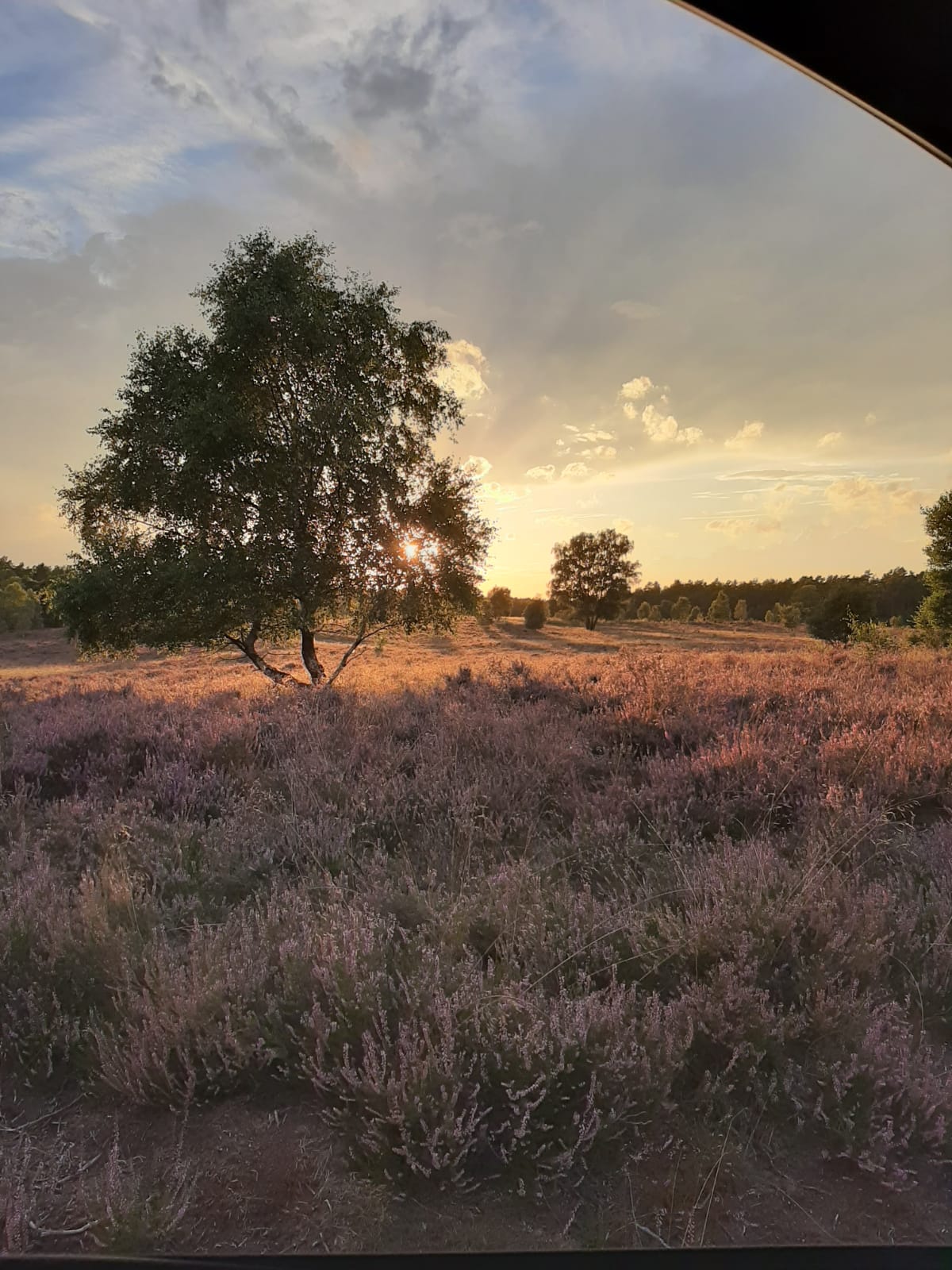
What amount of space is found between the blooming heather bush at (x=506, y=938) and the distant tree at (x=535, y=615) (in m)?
42.6

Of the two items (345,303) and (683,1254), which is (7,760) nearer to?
(683,1254)

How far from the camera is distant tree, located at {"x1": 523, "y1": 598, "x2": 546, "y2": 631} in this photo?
49.8 m

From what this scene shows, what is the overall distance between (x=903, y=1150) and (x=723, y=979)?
26.4 inches

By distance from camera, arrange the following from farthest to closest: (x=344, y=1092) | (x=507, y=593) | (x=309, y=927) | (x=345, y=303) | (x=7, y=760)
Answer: (x=507, y=593) < (x=345, y=303) < (x=7, y=760) < (x=309, y=927) < (x=344, y=1092)

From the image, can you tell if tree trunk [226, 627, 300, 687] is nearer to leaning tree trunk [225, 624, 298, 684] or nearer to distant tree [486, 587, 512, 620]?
leaning tree trunk [225, 624, 298, 684]

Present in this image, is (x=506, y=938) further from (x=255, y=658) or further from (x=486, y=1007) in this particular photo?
(x=255, y=658)

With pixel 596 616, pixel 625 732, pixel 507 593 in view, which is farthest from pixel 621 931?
pixel 596 616

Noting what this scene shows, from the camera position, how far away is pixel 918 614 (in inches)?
1151

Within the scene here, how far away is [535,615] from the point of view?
50.5 metres

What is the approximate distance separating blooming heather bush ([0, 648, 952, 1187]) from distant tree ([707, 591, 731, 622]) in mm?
58877

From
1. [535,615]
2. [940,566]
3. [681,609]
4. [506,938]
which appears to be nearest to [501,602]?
[535,615]

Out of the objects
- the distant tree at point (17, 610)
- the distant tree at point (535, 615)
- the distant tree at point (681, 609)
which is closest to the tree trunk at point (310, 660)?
the distant tree at point (535, 615)

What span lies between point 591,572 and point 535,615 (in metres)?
8.36

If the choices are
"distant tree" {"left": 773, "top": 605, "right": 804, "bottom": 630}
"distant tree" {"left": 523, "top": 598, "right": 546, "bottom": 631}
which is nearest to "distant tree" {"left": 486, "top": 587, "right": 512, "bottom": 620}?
"distant tree" {"left": 523, "top": 598, "right": 546, "bottom": 631}
